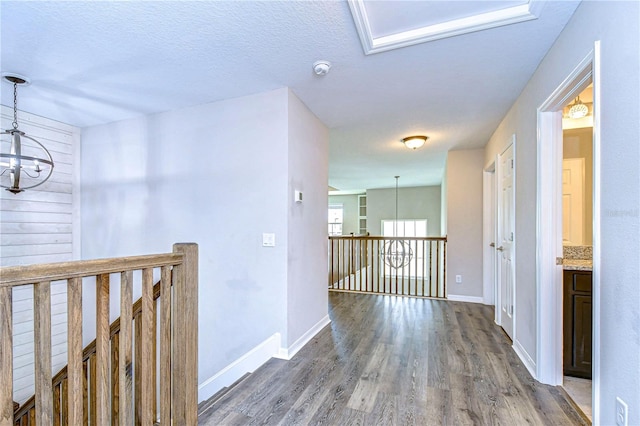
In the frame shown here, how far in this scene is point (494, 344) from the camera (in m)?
2.81

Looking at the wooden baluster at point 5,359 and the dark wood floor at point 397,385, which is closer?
the wooden baluster at point 5,359

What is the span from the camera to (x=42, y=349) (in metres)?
0.97

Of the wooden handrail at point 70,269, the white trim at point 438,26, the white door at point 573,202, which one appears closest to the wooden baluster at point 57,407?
the wooden handrail at point 70,269

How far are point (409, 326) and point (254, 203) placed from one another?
2.28 m

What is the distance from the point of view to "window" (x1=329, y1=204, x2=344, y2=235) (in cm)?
1068

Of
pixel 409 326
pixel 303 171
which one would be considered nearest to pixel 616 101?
pixel 303 171

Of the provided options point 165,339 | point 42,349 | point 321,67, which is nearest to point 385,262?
point 321,67

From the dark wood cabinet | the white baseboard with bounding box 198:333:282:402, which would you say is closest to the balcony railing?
the dark wood cabinet

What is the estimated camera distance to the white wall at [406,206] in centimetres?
876

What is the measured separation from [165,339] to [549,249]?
251 centimetres

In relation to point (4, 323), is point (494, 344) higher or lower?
lower

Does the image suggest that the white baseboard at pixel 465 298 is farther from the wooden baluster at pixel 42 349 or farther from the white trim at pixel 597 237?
the wooden baluster at pixel 42 349

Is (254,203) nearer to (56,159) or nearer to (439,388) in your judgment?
(439,388)

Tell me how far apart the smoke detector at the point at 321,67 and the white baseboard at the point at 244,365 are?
226 cm
